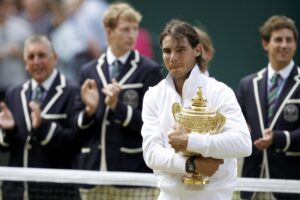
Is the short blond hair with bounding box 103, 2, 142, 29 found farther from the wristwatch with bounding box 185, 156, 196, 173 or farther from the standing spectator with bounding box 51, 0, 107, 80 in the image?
the standing spectator with bounding box 51, 0, 107, 80

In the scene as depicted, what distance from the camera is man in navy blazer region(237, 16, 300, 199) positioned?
7.28 m

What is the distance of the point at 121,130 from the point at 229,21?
521cm

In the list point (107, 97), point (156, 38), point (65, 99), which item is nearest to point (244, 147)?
point (107, 97)

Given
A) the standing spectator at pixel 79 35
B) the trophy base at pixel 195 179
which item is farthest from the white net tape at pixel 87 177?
the standing spectator at pixel 79 35

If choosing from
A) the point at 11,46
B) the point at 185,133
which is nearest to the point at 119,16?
the point at 185,133

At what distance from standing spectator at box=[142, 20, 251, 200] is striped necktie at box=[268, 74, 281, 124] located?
91.4 inches

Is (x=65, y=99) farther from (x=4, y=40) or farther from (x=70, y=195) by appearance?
(x=4, y=40)

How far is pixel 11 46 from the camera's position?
12.5 metres

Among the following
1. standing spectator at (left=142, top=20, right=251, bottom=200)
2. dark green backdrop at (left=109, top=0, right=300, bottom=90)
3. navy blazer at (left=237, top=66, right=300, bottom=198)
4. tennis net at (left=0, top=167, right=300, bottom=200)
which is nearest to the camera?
standing spectator at (left=142, top=20, right=251, bottom=200)

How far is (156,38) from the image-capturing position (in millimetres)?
12312

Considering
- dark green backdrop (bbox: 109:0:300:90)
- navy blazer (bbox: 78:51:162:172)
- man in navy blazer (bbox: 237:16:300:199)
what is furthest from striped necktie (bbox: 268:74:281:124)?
dark green backdrop (bbox: 109:0:300:90)

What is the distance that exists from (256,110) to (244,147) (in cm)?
263

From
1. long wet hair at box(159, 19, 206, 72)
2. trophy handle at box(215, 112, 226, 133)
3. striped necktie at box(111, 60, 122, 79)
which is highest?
long wet hair at box(159, 19, 206, 72)

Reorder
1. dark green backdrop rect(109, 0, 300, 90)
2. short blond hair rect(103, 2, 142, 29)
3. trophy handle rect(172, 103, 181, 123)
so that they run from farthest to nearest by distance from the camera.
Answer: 1. dark green backdrop rect(109, 0, 300, 90)
2. short blond hair rect(103, 2, 142, 29)
3. trophy handle rect(172, 103, 181, 123)
